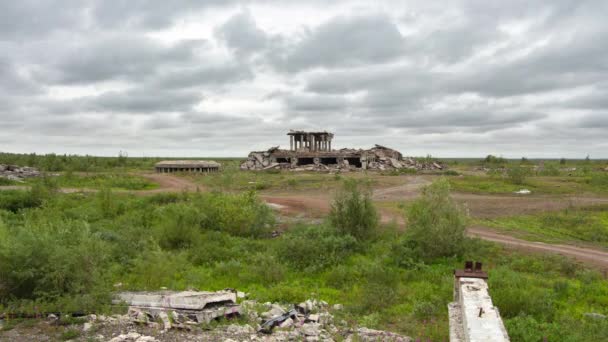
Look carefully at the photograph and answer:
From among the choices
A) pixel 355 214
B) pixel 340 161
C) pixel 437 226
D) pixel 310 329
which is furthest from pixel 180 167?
pixel 310 329

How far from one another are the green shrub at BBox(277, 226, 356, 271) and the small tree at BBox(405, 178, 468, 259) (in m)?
1.88

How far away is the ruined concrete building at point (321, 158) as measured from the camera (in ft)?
148

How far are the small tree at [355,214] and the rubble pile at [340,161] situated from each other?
28.4 m

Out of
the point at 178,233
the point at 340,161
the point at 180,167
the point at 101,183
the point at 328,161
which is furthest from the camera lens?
the point at 328,161

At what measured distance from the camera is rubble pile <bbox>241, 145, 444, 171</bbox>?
44656 mm

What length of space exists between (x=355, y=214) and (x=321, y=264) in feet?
10.7

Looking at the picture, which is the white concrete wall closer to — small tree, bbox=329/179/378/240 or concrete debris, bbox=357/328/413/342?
concrete debris, bbox=357/328/413/342

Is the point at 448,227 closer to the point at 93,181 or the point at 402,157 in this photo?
the point at 93,181

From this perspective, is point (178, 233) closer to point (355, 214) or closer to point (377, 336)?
point (355, 214)

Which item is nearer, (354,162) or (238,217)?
(238,217)

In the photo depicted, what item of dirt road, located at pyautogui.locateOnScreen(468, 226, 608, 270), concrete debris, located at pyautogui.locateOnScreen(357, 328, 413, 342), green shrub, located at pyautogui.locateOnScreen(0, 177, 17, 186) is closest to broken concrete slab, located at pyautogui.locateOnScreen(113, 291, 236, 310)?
concrete debris, located at pyautogui.locateOnScreen(357, 328, 413, 342)

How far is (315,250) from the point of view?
12031 mm

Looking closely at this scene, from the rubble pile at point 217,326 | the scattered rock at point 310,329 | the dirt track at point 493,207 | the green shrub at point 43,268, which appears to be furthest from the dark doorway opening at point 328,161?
the scattered rock at point 310,329

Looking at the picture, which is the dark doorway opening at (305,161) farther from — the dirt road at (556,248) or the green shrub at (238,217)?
the dirt road at (556,248)
